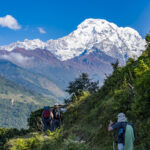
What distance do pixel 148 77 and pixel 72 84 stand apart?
37.0 m

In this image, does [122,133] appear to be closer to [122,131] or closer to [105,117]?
[122,131]

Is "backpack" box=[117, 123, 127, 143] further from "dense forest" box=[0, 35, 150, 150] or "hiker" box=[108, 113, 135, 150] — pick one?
"dense forest" box=[0, 35, 150, 150]

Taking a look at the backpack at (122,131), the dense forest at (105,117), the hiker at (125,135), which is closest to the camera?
the hiker at (125,135)

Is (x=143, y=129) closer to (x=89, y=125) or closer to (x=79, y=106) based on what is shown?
(x=89, y=125)

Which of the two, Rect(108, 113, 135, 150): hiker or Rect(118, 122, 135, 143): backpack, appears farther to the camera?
Rect(118, 122, 135, 143): backpack

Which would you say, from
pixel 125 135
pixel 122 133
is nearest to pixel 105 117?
pixel 122 133

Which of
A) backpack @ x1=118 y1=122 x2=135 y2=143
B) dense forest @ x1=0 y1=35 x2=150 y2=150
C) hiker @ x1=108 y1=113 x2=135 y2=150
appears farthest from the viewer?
dense forest @ x1=0 y1=35 x2=150 y2=150

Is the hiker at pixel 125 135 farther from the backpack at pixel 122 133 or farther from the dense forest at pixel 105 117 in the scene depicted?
the dense forest at pixel 105 117

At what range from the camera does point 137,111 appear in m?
7.44

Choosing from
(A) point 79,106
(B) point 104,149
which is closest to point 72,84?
(A) point 79,106

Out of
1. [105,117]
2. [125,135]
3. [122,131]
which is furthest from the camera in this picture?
[105,117]

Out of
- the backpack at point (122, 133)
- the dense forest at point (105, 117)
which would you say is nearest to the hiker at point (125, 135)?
the backpack at point (122, 133)

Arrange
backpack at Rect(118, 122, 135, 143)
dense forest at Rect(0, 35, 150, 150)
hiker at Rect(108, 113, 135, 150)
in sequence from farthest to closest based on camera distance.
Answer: dense forest at Rect(0, 35, 150, 150) < backpack at Rect(118, 122, 135, 143) < hiker at Rect(108, 113, 135, 150)

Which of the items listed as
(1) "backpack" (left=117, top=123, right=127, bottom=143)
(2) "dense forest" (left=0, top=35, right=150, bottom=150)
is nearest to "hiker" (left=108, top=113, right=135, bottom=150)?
(1) "backpack" (left=117, top=123, right=127, bottom=143)
